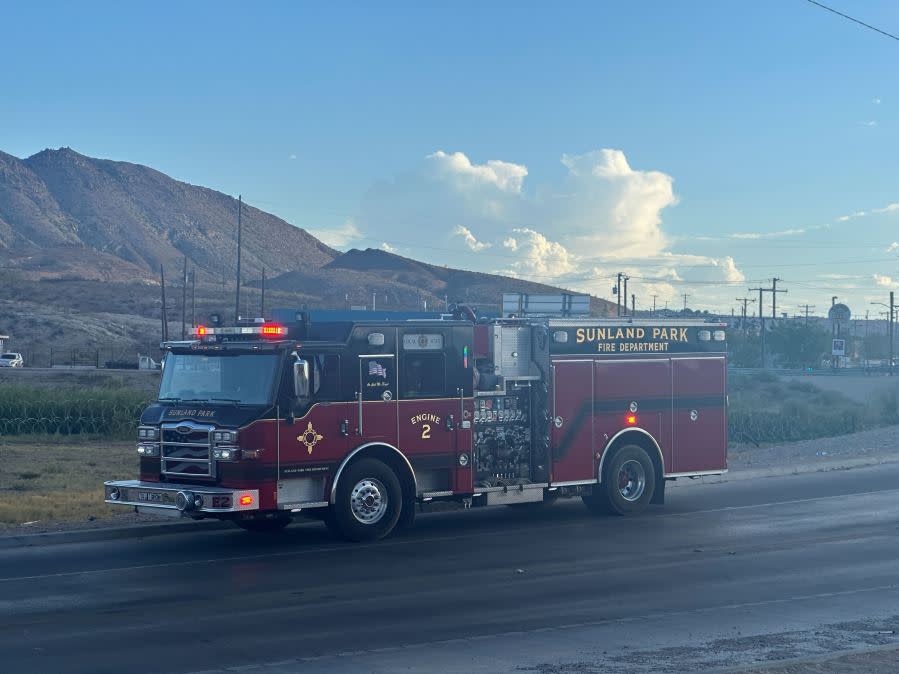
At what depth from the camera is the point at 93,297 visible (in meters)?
131

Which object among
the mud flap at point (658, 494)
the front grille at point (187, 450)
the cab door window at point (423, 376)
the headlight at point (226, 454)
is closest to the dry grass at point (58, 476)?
the front grille at point (187, 450)

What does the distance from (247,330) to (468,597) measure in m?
4.95

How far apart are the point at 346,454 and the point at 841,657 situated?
7503 millimetres

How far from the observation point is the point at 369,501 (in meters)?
15.4

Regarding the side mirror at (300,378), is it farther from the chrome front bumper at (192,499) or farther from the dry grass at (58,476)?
the dry grass at (58,476)

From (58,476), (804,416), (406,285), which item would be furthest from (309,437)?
(406,285)

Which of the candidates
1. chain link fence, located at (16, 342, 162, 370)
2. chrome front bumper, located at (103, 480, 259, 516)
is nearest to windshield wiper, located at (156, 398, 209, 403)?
chrome front bumper, located at (103, 480, 259, 516)

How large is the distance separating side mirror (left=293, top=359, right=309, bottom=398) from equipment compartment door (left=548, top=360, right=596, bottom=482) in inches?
156

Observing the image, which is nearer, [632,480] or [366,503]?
[366,503]

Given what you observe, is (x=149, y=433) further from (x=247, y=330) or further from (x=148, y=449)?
(x=247, y=330)

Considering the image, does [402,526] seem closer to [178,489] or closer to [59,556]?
[178,489]

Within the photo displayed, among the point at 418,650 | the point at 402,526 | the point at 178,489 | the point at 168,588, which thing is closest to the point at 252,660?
the point at 418,650

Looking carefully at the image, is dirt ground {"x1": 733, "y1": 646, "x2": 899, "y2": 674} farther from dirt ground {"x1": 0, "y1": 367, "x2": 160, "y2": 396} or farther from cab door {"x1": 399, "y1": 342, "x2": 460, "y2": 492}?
dirt ground {"x1": 0, "y1": 367, "x2": 160, "y2": 396}

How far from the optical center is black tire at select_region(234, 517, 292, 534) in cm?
1636
